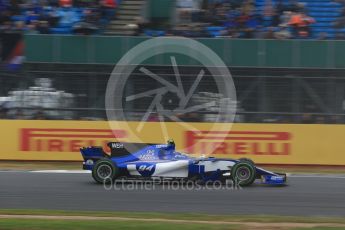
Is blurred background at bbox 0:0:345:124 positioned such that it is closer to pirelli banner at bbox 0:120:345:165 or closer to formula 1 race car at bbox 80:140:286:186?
pirelli banner at bbox 0:120:345:165

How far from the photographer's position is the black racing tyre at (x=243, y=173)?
37.4 feet

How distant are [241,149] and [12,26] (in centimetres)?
761

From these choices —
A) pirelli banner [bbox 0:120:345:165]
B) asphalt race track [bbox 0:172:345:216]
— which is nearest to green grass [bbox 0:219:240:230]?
asphalt race track [bbox 0:172:345:216]

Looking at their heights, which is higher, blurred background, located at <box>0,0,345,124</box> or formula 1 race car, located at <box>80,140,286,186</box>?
blurred background, located at <box>0,0,345,124</box>

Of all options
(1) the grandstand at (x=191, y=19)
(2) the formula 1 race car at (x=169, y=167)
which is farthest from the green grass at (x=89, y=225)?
(1) the grandstand at (x=191, y=19)

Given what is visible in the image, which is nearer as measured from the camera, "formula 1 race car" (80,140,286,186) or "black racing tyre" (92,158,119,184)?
"formula 1 race car" (80,140,286,186)

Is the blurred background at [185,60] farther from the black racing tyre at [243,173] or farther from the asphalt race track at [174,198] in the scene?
the black racing tyre at [243,173]

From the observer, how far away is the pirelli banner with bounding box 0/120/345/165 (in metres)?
15.7

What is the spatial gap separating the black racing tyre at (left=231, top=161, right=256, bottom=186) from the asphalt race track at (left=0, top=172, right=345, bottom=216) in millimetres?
166

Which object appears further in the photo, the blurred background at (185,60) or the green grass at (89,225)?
the blurred background at (185,60)

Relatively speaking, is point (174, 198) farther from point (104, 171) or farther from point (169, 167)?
point (104, 171)

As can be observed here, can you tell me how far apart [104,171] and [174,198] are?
1.96m

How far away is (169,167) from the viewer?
37.7 ft

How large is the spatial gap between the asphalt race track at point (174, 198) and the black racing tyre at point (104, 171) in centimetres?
18
